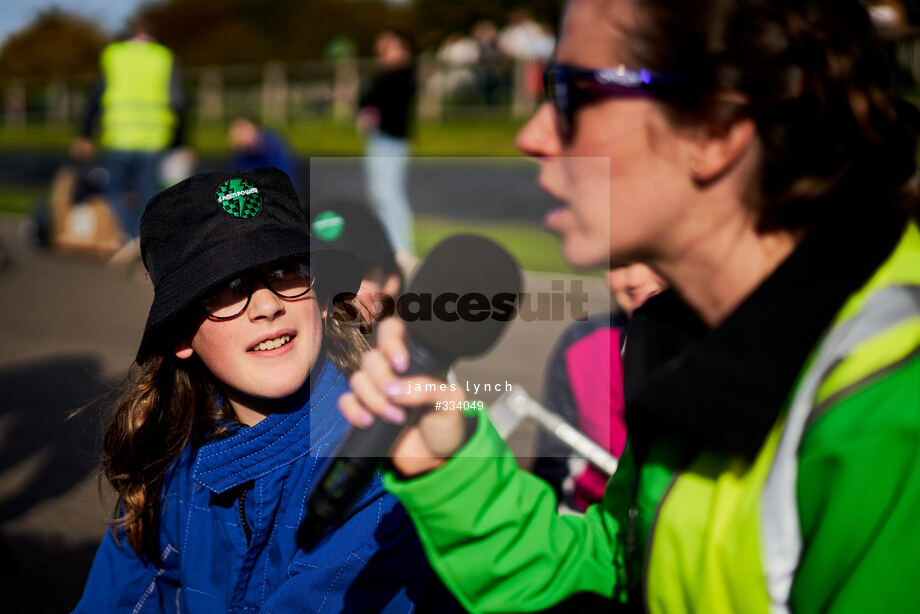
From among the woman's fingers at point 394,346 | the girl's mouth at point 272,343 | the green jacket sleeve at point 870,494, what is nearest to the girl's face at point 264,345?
the girl's mouth at point 272,343

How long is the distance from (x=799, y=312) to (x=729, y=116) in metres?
0.27

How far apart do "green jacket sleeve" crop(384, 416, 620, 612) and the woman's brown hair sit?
1.75 ft

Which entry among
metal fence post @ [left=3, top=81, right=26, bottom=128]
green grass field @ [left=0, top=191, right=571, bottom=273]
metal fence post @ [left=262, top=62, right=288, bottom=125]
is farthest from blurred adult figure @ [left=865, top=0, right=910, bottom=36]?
metal fence post @ [left=3, top=81, right=26, bottom=128]

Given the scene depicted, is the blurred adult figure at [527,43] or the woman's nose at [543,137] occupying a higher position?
the woman's nose at [543,137]

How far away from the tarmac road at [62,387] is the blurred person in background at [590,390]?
0.95ft

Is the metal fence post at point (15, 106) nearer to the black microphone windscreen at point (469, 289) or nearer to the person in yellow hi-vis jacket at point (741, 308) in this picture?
the black microphone windscreen at point (469, 289)

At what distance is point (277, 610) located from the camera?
1.91 metres

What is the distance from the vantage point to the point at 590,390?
2910mm

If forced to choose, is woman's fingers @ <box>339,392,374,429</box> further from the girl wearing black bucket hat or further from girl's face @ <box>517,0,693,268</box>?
the girl wearing black bucket hat

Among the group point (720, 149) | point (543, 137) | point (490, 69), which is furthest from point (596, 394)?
point (490, 69)

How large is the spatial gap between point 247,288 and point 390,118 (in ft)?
24.0

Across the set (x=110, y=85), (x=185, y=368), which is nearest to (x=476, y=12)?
(x=110, y=85)

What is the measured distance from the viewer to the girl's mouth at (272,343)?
6.85 ft

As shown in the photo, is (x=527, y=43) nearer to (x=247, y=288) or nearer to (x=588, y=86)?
(x=247, y=288)
